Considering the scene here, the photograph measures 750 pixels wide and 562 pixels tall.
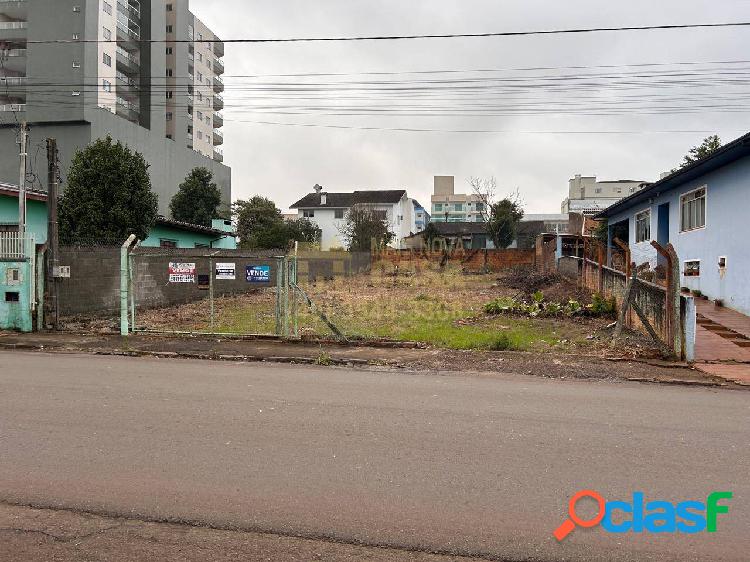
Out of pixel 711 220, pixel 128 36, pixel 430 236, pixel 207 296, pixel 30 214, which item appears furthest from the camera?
pixel 430 236

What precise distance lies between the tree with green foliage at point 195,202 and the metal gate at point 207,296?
2442 cm

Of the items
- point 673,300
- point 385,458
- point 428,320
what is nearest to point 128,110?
point 428,320

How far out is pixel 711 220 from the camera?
54.5 ft

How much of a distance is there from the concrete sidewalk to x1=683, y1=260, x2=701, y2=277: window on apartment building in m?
9.27

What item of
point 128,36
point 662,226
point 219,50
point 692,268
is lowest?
point 692,268

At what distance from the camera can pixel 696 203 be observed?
1817 centimetres

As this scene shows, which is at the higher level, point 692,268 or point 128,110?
point 128,110

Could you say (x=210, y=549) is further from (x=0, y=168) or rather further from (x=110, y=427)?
(x=0, y=168)

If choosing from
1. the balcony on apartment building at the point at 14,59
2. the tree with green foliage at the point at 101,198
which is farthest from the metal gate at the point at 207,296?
the balcony on apartment building at the point at 14,59

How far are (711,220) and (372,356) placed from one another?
469 inches

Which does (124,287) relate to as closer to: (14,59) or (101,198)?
(101,198)

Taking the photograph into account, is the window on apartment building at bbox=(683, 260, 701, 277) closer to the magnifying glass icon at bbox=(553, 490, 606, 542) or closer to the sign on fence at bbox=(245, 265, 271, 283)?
the sign on fence at bbox=(245, 265, 271, 283)

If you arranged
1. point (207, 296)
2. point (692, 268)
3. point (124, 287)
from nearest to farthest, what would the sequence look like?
point (124, 287)
point (692, 268)
point (207, 296)

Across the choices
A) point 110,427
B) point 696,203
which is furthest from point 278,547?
point 696,203
